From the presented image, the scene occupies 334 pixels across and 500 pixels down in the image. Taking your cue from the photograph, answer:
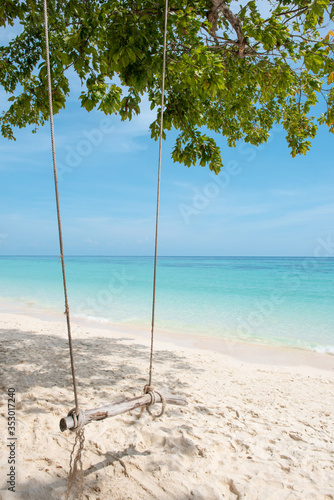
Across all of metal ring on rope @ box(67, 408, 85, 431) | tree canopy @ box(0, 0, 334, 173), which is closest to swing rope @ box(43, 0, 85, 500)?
metal ring on rope @ box(67, 408, 85, 431)

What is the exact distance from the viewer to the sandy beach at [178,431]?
2.06 metres

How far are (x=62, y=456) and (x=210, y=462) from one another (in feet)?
3.39

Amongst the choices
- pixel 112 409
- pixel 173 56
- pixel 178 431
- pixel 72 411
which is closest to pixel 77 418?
pixel 72 411

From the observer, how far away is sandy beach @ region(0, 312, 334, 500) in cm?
206

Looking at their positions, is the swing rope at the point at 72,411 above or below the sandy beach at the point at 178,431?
above

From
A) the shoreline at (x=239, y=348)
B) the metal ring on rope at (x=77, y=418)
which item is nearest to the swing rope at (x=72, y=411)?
the metal ring on rope at (x=77, y=418)

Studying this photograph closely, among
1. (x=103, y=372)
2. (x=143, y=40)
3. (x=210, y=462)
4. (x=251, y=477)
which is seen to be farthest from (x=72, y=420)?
(x=143, y=40)

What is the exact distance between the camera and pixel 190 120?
187 inches

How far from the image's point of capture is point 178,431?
Answer: 268 cm

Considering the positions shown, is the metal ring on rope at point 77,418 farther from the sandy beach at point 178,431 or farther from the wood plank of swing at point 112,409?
the sandy beach at point 178,431

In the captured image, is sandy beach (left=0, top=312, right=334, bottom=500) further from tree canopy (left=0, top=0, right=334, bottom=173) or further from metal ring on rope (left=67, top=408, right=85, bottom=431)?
tree canopy (left=0, top=0, right=334, bottom=173)

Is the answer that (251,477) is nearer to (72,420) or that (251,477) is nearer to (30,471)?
(72,420)

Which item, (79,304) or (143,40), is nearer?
(143,40)

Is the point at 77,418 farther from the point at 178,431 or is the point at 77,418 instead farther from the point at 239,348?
the point at 239,348
